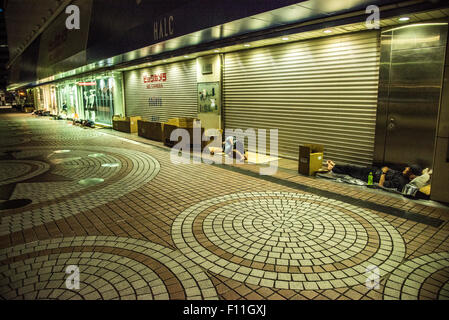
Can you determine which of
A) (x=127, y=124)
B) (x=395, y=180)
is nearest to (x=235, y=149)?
(x=395, y=180)

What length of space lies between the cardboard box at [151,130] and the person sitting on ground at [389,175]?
951 cm

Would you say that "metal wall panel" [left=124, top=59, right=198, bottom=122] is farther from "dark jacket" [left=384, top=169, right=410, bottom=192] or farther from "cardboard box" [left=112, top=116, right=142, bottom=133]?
Result: "dark jacket" [left=384, top=169, right=410, bottom=192]

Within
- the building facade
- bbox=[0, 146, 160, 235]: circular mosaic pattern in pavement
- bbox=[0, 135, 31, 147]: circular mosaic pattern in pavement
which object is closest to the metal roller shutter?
the building facade

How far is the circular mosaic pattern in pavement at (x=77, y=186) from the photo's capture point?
5629mm

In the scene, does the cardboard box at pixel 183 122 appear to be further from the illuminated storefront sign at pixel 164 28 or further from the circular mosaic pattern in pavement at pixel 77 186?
the illuminated storefront sign at pixel 164 28

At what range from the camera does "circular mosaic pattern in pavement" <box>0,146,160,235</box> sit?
5.63m

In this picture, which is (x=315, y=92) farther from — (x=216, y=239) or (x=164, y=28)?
(x=216, y=239)

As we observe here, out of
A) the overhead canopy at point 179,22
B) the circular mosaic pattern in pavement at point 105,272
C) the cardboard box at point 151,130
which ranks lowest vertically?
the circular mosaic pattern in pavement at point 105,272

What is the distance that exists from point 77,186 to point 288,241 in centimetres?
580

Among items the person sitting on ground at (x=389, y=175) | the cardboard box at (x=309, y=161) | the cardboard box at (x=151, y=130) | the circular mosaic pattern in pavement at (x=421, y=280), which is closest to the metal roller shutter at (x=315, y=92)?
the person sitting on ground at (x=389, y=175)

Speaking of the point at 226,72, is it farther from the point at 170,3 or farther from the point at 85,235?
the point at 85,235

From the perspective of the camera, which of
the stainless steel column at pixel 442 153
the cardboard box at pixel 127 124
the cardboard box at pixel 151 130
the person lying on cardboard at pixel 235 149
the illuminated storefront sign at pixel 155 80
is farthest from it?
the cardboard box at pixel 127 124

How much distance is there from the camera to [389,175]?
709 cm

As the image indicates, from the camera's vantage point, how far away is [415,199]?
630cm
